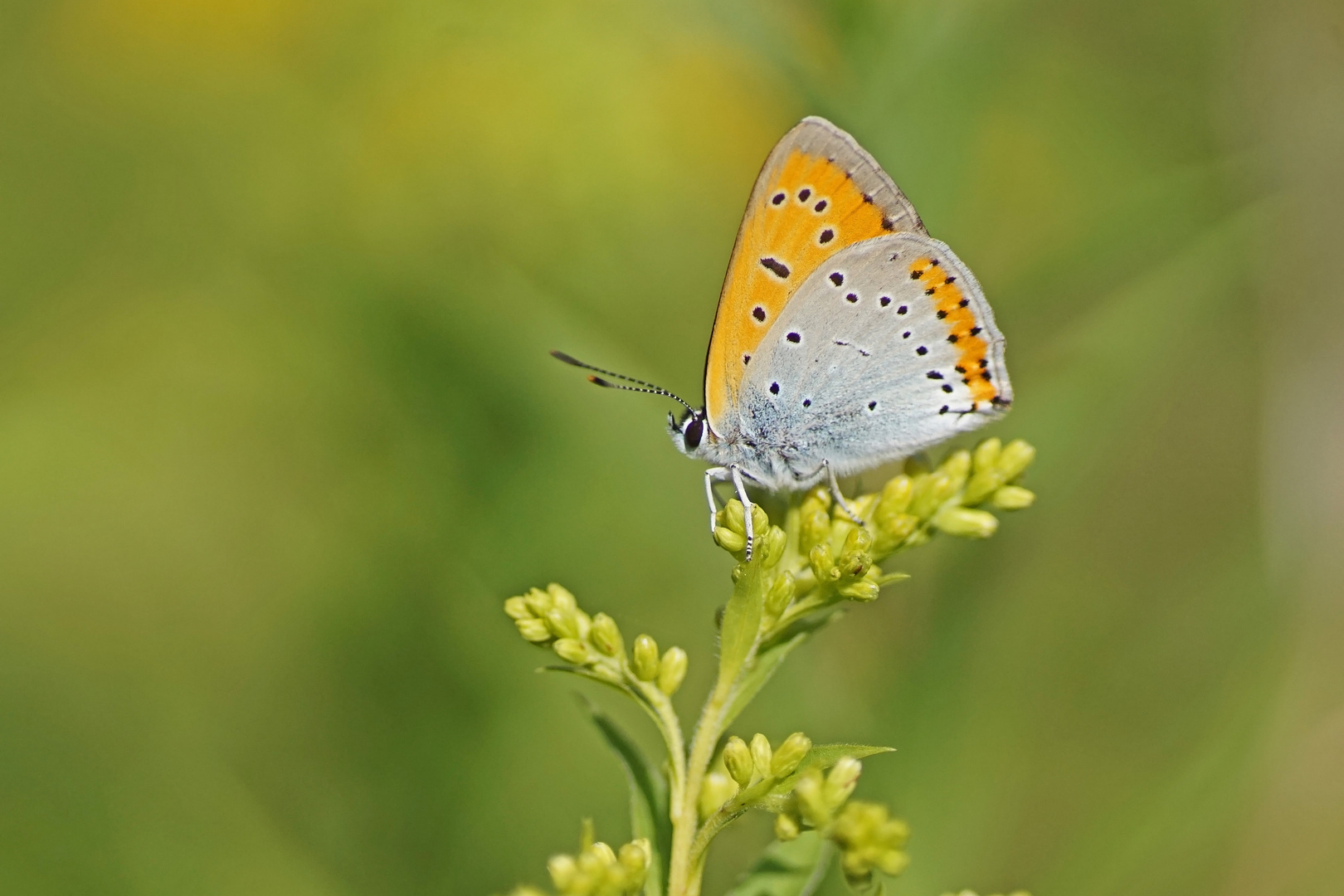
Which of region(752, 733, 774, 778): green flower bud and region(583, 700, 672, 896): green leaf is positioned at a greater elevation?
region(752, 733, 774, 778): green flower bud

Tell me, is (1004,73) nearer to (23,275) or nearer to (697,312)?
(697,312)

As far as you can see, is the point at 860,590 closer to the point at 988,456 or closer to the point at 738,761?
the point at 738,761

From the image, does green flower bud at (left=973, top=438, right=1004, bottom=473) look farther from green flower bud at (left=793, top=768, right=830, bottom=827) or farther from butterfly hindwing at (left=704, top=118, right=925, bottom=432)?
green flower bud at (left=793, top=768, right=830, bottom=827)

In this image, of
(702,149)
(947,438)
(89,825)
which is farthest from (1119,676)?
(89,825)

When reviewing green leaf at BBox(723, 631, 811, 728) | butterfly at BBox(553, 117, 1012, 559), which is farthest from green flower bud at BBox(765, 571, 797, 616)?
butterfly at BBox(553, 117, 1012, 559)

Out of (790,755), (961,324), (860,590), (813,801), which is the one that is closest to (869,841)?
(813,801)

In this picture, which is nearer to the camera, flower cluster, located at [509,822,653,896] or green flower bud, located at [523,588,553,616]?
flower cluster, located at [509,822,653,896]
